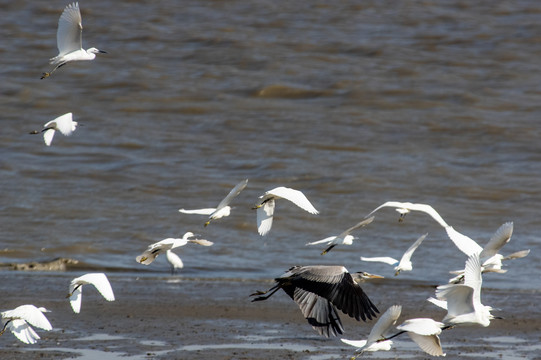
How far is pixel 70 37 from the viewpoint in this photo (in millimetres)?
7543

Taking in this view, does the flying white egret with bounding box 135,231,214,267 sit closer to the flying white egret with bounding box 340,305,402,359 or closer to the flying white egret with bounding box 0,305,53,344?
the flying white egret with bounding box 0,305,53,344

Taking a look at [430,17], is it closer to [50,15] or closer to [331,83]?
[331,83]

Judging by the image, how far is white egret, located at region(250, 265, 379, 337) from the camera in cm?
600

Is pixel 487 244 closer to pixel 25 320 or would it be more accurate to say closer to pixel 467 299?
pixel 467 299

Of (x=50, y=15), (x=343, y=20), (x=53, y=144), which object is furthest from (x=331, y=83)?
(x=50, y=15)

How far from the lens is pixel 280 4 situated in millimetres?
22688

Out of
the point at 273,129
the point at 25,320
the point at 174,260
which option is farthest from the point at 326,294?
the point at 273,129

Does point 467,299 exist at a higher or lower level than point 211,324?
higher

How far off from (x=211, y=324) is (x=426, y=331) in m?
3.30

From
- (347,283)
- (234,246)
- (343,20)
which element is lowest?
(234,246)

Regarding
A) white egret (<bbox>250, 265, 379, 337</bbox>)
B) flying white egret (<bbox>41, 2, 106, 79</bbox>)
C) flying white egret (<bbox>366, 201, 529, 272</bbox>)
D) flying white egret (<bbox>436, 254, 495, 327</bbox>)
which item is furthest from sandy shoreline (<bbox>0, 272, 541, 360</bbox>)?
flying white egret (<bbox>41, 2, 106, 79</bbox>)

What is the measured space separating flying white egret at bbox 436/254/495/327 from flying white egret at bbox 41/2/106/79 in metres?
3.54

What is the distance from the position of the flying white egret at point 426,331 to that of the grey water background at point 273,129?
482 cm

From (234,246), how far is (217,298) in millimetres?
2605
